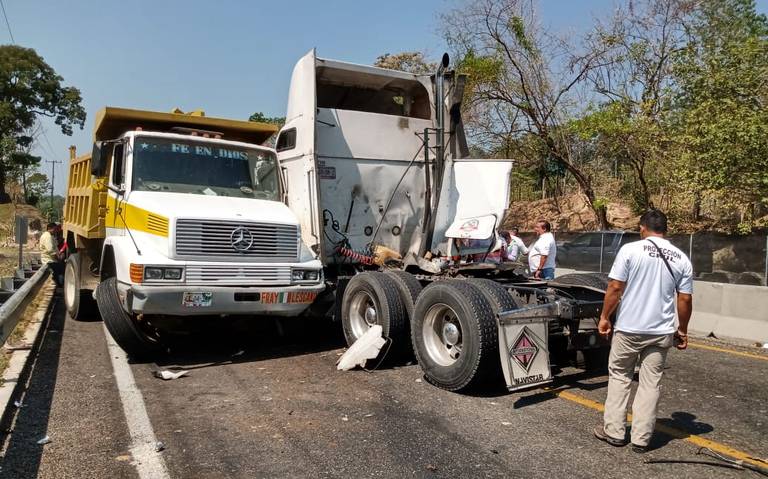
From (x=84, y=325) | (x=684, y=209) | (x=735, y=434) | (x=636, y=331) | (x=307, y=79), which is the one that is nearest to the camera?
(x=636, y=331)

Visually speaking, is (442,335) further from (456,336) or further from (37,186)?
(37,186)

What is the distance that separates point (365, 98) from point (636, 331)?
585 centimetres

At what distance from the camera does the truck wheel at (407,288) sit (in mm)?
6691

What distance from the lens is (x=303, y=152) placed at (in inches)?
313

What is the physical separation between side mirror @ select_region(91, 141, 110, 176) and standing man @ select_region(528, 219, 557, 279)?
6.34 meters

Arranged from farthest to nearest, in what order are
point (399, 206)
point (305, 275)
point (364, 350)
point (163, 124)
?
1. point (163, 124)
2. point (399, 206)
3. point (305, 275)
4. point (364, 350)

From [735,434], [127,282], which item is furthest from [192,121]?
[735,434]

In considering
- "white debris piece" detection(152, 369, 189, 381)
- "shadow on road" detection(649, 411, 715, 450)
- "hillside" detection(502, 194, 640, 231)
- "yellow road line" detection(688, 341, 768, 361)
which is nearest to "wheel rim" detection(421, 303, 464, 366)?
"shadow on road" detection(649, 411, 715, 450)

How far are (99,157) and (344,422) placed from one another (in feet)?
16.4

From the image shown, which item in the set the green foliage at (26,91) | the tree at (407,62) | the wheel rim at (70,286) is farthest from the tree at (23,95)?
the wheel rim at (70,286)

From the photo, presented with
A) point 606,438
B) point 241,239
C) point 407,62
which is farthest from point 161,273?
point 407,62

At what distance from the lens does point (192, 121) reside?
29.3 ft

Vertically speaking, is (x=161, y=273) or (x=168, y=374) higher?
(x=161, y=273)

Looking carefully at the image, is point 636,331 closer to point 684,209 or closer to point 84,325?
point 84,325
